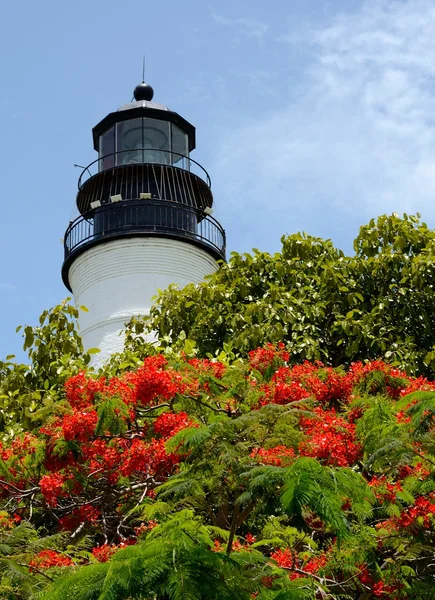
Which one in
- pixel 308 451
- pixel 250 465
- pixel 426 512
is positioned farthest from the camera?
pixel 308 451

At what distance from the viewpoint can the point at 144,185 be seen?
22.3 m

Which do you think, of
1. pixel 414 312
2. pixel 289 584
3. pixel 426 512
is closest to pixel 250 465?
pixel 289 584

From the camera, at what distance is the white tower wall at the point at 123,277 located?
66.3 ft

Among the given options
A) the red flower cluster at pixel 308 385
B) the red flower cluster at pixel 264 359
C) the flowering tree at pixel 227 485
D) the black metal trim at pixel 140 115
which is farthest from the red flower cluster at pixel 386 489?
the black metal trim at pixel 140 115

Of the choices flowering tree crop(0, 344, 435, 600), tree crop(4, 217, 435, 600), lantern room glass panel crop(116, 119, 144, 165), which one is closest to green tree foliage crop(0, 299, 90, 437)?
tree crop(4, 217, 435, 600)

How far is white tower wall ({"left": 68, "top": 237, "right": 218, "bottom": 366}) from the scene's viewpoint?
66.3 ft

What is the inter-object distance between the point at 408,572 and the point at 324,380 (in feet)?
9.79

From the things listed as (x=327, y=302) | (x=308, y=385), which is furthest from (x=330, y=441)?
(x=327, y=302)

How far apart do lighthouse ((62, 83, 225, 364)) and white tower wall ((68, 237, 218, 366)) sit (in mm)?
22

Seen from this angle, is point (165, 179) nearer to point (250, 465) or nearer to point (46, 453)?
point (46, 453)

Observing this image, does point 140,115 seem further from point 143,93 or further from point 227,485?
point 227,485

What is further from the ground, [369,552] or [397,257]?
[397,257]

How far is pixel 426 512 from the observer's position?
762 centimetres

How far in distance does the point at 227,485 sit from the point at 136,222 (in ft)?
46.9
